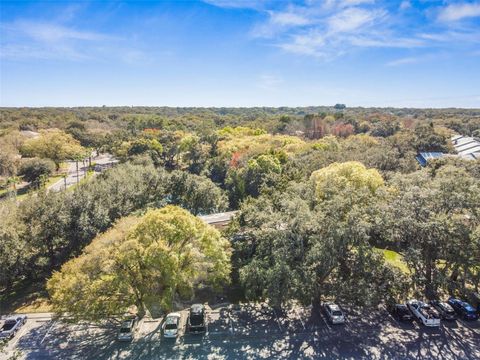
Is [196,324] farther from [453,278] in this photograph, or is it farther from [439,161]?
[439,161]

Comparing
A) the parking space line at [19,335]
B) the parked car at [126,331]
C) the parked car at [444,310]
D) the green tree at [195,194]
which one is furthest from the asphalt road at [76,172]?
the parked car at [444,310]

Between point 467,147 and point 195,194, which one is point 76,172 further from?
point 467,147

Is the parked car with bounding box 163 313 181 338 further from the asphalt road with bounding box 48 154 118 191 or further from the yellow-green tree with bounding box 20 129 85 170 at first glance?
the yellow-green tree with bounding box 20 129 85 170

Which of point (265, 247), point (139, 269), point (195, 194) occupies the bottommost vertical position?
point (139, 269)

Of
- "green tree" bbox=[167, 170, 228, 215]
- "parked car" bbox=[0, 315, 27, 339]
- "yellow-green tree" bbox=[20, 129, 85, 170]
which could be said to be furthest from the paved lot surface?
"yellow-green tree" bbox=[20, 129, 85, 170]

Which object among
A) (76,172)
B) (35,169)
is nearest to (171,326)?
(35,169)

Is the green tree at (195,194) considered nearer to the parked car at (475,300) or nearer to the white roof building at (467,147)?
the parked car at (475,300)

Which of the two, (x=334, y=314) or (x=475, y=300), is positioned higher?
(x=475, y=300)

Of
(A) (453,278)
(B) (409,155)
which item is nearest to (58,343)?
(A) (453,278)
